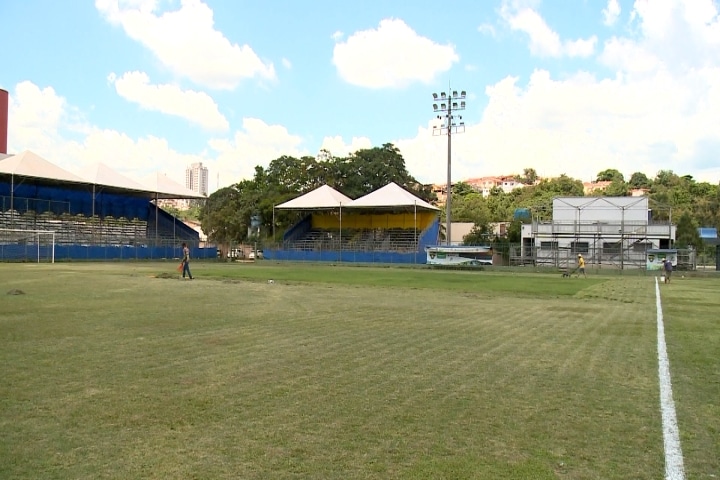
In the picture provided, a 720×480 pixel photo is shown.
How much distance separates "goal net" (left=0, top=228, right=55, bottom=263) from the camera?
4866 cm

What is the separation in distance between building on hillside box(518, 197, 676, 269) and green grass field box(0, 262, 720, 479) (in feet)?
134

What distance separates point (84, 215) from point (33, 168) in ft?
34.1

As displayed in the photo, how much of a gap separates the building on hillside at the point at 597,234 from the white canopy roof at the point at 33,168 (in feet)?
137

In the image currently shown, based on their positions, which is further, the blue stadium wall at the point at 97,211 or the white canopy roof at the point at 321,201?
the white canopy roof at the point at 321,201

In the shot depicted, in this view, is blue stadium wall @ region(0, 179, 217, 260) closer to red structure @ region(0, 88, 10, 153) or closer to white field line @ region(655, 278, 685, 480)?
red structure @ region(0, 88, 10, 153)

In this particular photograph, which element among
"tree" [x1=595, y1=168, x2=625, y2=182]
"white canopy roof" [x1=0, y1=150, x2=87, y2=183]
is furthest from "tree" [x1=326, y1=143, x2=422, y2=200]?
"tree" [x1=595, y1=168, x2=625, y2=182]

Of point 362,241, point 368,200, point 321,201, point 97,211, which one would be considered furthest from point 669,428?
point 97,211

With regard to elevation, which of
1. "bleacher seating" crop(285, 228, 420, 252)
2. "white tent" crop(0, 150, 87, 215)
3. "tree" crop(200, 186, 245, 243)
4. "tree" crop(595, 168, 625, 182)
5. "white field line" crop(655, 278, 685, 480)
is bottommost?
"white field line" crop(655, 278, 685, 480)

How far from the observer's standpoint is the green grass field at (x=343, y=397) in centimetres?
482

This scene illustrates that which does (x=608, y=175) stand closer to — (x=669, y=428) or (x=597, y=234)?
(x=597, y=234)

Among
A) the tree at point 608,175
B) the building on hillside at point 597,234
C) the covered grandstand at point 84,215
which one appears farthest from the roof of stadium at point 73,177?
the tree at point 608,175

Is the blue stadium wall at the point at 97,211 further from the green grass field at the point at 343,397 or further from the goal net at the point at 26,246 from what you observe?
the green grass field at the point at 343,397

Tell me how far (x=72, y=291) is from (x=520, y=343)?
16.2 meters

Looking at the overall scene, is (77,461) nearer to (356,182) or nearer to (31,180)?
(31,180)
